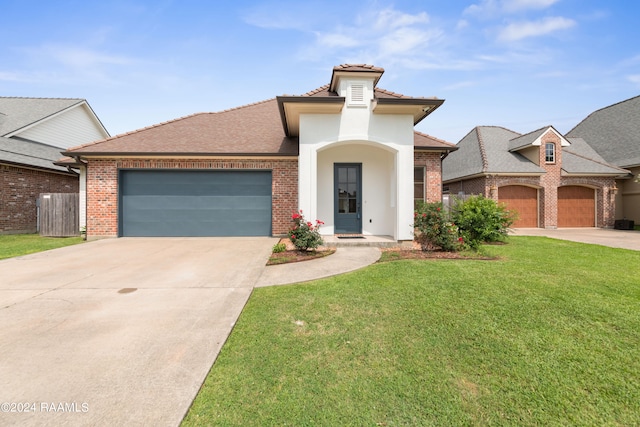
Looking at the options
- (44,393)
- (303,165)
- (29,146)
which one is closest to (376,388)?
(44,393)

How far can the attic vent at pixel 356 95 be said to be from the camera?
8.05m

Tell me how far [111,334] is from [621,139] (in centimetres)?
2637

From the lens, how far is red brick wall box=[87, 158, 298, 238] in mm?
10000

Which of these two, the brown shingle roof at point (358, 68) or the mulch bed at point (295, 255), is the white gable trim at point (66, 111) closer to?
the mulch bed at point (295, 255)

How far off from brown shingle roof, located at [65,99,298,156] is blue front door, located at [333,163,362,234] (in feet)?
6.04

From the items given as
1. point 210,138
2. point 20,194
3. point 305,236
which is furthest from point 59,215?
point 305,236

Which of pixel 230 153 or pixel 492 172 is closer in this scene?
pixel 230 153

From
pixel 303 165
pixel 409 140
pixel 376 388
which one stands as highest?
pixel 409 140

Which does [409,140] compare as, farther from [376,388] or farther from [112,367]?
[112,367]

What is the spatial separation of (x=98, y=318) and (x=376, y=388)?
351cm

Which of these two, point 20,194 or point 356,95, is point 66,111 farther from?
point 356,95

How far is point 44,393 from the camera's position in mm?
Answer: 2154

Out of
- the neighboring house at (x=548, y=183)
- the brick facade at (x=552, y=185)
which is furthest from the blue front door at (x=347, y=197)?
the brick facade at (x=552, y=185)

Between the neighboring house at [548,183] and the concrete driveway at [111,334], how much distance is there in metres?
14.3
